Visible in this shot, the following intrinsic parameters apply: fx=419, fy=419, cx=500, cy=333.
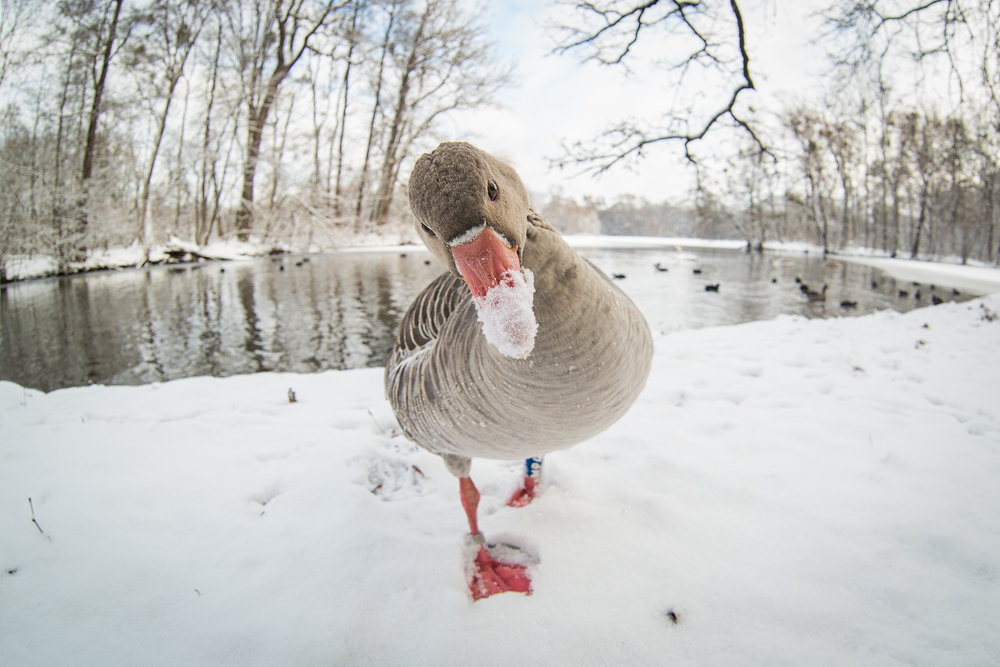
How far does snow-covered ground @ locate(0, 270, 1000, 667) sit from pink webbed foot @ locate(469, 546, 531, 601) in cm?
6

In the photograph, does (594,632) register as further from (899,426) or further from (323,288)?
(323,288)

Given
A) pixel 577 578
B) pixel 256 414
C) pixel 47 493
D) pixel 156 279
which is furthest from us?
pixel 156 279

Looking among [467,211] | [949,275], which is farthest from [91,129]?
[949,275]

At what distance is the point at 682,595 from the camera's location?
5.77ft

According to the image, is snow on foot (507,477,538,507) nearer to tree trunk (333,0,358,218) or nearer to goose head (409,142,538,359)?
goose head (409,142,538,359)

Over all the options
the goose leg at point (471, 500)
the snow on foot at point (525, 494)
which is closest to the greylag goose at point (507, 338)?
the goose leg at point (471, 500)

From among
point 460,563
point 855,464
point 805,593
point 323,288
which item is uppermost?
point 323,288

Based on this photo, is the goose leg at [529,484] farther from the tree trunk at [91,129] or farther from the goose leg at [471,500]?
the tree trunk at [91,129]

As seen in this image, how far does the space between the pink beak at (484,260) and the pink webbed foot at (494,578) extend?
146 centimetres

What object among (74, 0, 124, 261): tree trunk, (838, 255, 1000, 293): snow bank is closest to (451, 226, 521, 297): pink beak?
(838, 255, 1000, 293): snow bank

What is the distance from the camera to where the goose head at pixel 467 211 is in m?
1.16

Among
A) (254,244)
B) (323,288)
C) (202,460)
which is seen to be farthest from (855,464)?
(254,244)

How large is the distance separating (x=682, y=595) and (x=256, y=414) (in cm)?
351

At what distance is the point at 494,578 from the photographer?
1977mm
